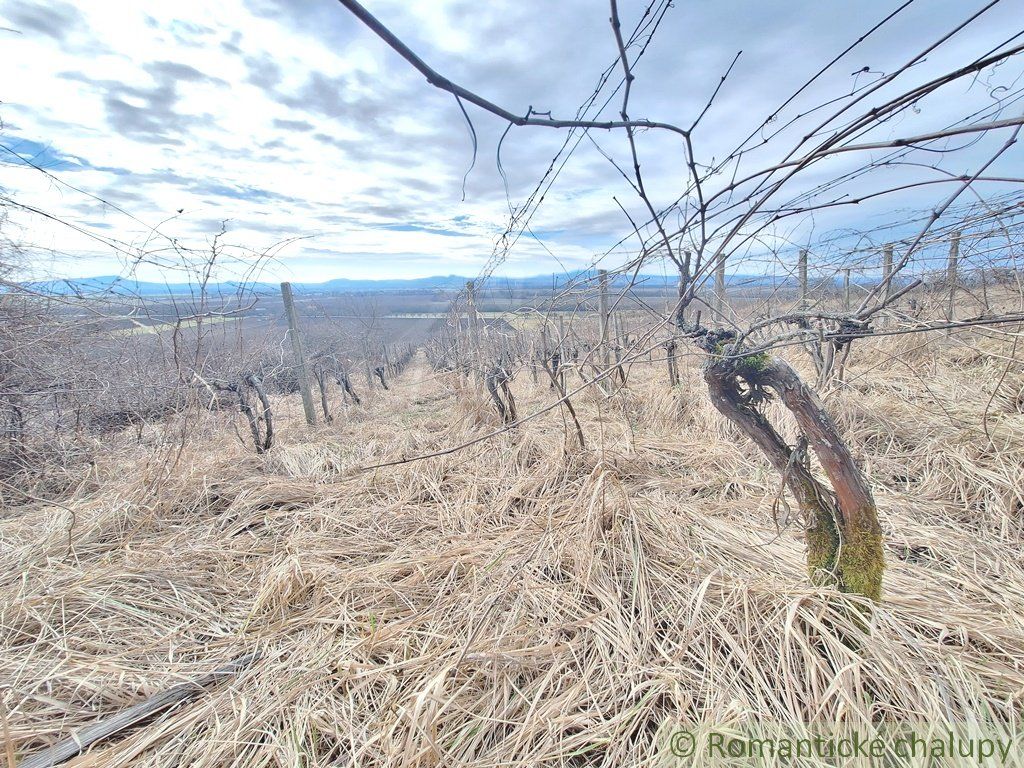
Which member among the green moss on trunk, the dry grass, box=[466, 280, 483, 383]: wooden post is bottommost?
the dry grass

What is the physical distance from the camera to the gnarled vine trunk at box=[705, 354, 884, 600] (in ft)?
3.90

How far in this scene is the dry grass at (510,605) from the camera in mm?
1188

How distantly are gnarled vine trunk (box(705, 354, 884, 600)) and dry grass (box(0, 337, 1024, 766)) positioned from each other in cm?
12

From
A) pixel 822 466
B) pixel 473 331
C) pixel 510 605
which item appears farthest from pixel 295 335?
pixel 822 466

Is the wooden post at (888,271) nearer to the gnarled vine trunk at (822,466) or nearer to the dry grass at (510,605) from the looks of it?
the gnarled vine trunk at (822,466)

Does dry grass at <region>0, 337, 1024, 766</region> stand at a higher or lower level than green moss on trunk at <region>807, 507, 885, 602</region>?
lower

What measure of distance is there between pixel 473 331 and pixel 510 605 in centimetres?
351

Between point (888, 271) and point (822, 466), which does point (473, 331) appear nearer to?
point (888, 271)

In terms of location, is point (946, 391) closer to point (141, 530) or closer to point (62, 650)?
point (62, 650)

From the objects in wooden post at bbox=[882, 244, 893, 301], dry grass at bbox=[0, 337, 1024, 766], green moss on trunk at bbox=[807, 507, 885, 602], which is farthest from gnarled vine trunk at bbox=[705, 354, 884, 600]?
wooden post at bbox=[882, 244, 893, 301]

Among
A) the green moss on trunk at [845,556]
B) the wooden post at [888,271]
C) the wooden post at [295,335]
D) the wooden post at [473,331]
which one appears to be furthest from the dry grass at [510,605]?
the wooden post at [295,335]

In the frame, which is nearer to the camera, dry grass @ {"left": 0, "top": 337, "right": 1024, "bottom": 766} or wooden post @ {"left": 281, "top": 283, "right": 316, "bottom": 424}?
dry grass @ {"left": 0, "top": 337, "right": 1024, "bottom": 766}

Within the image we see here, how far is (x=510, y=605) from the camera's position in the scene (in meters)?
1.64

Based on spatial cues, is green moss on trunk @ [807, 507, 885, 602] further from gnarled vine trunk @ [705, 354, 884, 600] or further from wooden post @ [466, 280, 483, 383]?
wooden post @ [466, 280, 483, 383]
